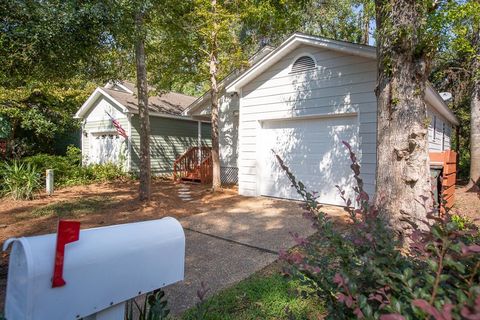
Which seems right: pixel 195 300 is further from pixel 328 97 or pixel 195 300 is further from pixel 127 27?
pixel 328 97

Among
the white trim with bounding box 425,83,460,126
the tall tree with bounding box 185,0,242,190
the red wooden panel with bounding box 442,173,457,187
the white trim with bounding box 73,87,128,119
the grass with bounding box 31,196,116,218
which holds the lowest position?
the grass with bounding box 31,196,116,218

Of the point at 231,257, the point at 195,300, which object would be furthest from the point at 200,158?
the point at 195,300

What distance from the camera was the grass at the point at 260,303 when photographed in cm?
276

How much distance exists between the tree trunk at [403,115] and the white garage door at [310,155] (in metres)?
3.37

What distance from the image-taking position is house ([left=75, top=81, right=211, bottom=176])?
14.2 meters

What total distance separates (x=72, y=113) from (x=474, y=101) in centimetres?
1761

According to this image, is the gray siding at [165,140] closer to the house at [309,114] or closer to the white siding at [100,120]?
the white siding at [100,120]

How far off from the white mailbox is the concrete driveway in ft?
5.12

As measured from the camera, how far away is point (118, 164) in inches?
563

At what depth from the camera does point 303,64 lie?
815 cm

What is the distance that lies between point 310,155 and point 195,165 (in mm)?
6223

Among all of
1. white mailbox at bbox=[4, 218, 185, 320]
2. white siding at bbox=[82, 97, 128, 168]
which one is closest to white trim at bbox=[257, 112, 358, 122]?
white mailbox at bbox=[4, 218, 185, 320]

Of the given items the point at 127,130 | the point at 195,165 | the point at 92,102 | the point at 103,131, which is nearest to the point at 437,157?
the point at 195,165

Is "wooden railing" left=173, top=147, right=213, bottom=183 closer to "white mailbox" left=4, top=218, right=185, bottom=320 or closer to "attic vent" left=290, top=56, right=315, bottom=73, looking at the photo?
"attic vent" left=290, top=56, right=315, bottom=73
